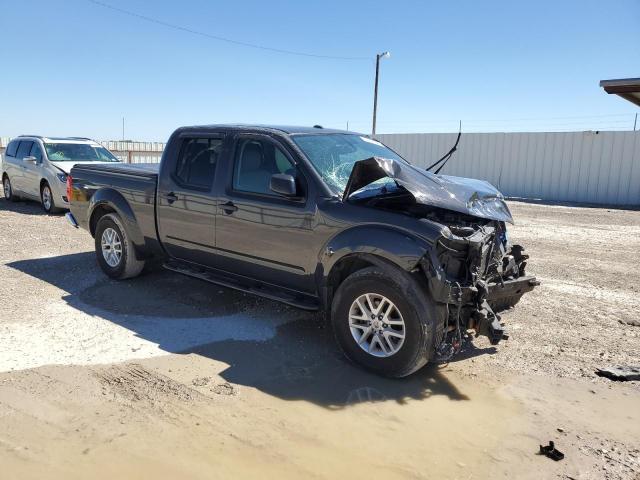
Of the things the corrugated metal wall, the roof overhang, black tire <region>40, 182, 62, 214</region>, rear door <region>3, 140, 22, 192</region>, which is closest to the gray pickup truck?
the roof overhang

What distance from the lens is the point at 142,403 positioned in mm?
3828

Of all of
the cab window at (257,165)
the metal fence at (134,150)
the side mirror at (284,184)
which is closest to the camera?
the side mirror at (284,184)

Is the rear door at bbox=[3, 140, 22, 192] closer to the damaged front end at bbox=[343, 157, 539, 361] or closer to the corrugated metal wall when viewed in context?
the damaged front end at bbox=[343, 157, 539, 361]

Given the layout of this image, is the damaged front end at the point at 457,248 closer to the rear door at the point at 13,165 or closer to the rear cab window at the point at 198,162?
the rear cab window at the point at 198,162

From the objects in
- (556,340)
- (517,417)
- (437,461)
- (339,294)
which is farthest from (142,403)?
(556,340)

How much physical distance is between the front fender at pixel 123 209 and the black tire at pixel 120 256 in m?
0.09

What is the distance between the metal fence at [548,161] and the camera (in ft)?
67.9

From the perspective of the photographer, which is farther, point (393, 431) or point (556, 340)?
point (556, 340)

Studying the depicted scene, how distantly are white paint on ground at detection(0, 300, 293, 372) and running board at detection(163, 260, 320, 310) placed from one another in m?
0.38

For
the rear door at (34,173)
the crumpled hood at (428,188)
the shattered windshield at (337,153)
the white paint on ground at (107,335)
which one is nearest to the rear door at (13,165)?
the rear door at (34,173)

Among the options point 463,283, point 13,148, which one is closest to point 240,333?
point 463,283

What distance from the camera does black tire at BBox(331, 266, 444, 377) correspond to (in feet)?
13.4

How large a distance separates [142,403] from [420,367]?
81.5 inches

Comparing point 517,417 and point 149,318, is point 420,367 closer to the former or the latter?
point 517,417
